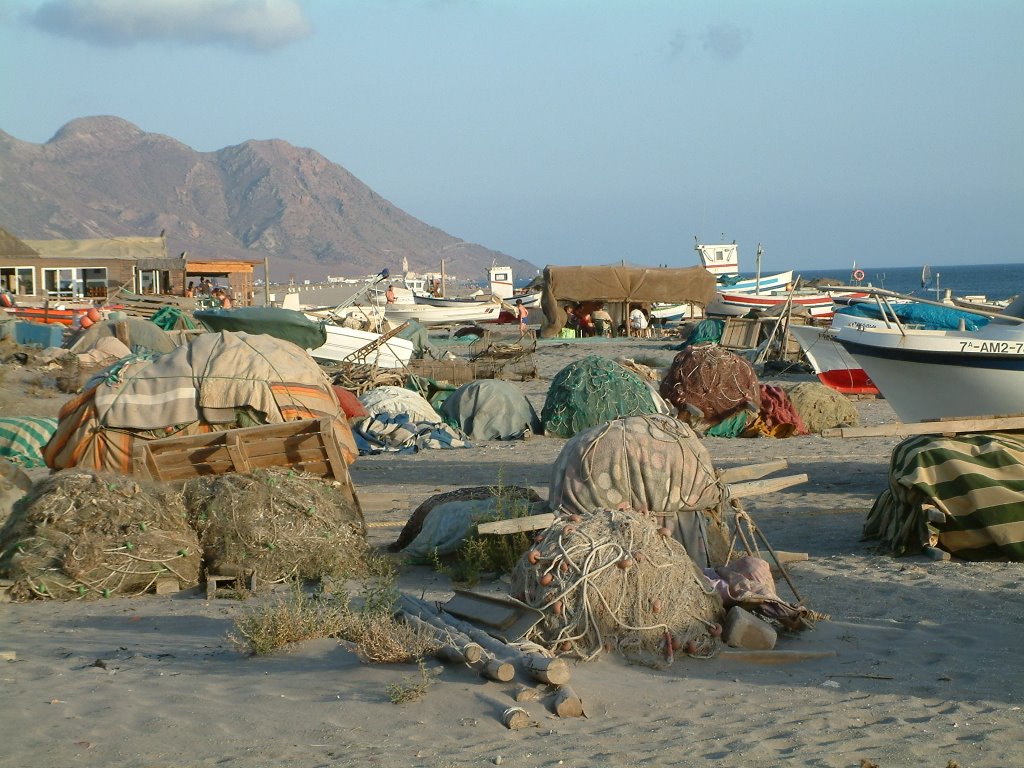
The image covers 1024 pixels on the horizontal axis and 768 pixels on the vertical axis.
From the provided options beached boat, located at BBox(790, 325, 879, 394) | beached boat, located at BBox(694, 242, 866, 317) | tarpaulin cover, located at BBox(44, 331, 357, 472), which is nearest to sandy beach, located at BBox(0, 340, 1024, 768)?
tarpaulin cover, located at BBox(44, 331, 357, 472)

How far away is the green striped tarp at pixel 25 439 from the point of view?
1371 centimetres

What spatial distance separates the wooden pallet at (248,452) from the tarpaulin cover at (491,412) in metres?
7.54

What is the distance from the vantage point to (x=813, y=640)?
6578 millimetres

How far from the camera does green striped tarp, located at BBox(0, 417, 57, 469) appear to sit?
13711 millimetres

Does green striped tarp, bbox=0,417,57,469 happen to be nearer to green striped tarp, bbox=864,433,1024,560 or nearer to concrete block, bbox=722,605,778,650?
green striped tarp, bbox=864,433,1024,560

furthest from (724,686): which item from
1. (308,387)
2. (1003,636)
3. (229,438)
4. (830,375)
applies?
(830,375)

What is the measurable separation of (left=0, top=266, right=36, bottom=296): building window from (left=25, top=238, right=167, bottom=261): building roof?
4896 millimetres

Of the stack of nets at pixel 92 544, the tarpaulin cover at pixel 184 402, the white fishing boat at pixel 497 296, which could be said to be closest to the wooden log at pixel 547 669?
the stack of nets at pixel 92 544

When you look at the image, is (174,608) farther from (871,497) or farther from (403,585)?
(871,497)

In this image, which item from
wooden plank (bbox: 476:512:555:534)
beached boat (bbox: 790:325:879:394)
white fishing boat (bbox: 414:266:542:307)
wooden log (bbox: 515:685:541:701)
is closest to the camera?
wooden log (bbox: 515:685:541:701)

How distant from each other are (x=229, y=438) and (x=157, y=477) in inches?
27.3

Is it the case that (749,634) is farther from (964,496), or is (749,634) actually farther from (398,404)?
(398,404)

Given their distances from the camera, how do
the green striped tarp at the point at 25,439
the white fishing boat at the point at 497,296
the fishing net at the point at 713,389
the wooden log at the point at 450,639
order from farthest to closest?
the white fishing boat at the point at 497,296, the fishing net at the point at 713,389, the green striped tarp at the point at 25,439, the wooden log at the point at 450,639

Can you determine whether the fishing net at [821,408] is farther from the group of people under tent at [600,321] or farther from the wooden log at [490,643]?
the group of people under tent at [600,321]
